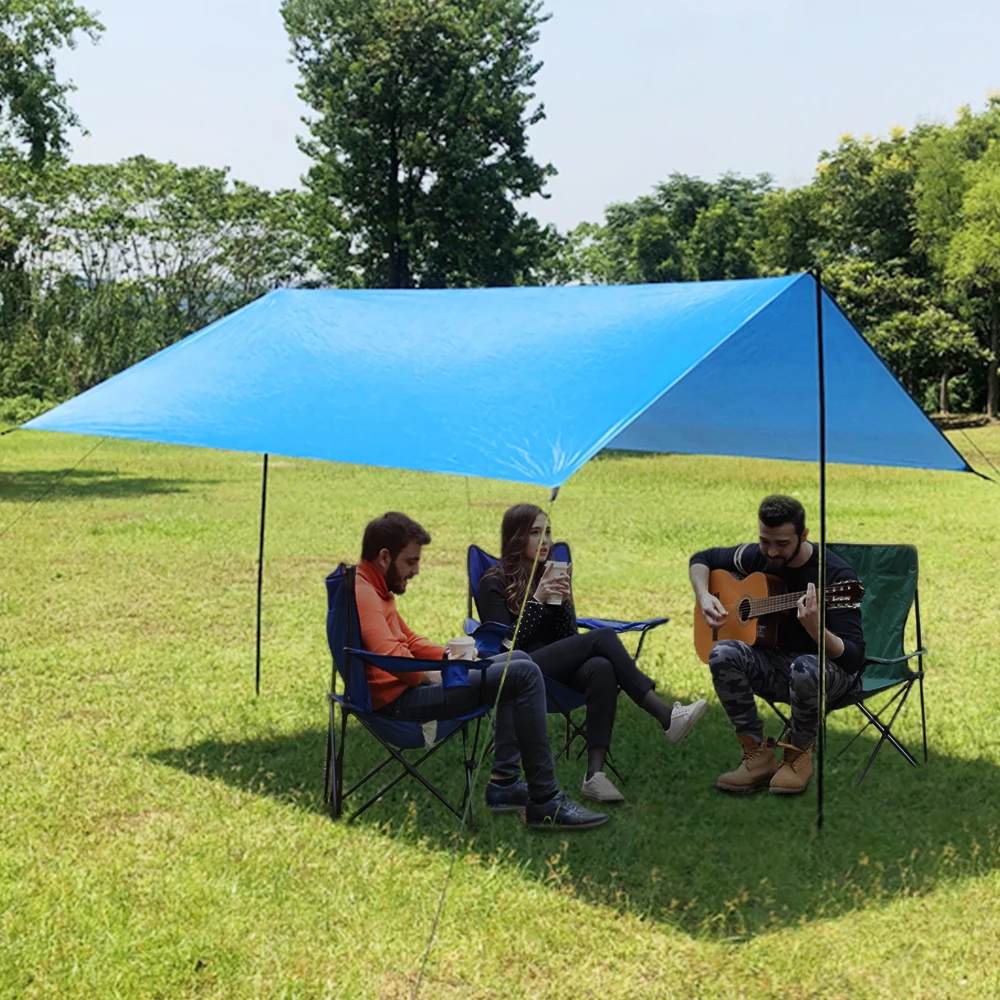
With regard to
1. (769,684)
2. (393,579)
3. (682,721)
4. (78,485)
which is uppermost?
(78,485)

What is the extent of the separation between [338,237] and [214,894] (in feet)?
101

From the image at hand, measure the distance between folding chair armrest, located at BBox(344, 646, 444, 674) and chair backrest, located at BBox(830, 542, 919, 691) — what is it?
6.19ft

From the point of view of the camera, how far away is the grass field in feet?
11.8

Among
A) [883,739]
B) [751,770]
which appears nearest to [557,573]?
[751,770]

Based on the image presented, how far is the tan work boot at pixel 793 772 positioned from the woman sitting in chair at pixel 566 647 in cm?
40

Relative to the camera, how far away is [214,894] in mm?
4008

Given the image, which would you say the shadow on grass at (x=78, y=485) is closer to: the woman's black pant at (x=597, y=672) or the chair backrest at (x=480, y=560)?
the chair backrest at (x=480, y=560)

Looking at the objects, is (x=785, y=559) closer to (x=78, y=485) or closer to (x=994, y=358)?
(x=78, y=485)

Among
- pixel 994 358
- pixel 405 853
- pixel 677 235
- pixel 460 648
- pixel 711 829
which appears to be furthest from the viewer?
pixel 677 235

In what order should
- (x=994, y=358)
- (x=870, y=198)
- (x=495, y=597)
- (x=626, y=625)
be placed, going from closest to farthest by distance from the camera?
1. (x=495, y=597)
2. (x=626, y=625)
3. (x=994, y=358)
4. (x=870, y=198)

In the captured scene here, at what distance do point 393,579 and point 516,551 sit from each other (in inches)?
22.2

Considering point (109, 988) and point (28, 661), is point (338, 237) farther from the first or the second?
point (109, 988)

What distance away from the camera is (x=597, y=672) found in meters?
4.82

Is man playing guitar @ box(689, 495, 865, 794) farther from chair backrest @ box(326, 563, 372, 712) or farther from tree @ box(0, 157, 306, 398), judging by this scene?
tree @ box(0, 157, 306, 398)
